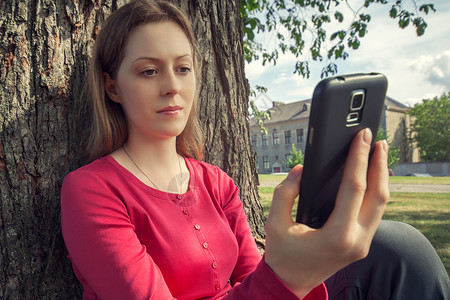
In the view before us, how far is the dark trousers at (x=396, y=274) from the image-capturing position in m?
1.37

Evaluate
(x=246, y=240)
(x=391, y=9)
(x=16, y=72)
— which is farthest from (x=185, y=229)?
(x=391, y=9)

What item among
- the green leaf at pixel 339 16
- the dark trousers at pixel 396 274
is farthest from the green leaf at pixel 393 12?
the dark trousers at pixel 396 274

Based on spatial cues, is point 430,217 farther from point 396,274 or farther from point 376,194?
point 376,194

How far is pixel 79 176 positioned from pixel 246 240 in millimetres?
743

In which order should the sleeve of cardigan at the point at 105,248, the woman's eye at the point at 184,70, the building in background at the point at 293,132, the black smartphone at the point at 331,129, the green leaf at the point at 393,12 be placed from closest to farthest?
the black smartphone at the point at 331,129
the sleeve of cardigan at the point at 105,248
the woman's eye at the point at 184,70
the green leaf at the point at 393,12
the building in background at the point at 293,132

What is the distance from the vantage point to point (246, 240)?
5.15ft

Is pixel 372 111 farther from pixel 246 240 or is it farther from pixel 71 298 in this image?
pixel 71 298

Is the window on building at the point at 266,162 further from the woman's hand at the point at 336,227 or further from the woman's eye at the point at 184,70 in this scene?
the woman's hand at the point at 336,227

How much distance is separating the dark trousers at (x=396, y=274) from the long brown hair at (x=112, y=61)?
1.05 m

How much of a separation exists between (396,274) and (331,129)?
843mm

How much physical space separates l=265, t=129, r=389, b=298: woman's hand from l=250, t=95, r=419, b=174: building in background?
3921 centimetres

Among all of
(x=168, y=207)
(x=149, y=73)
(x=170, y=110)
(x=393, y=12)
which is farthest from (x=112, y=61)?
(x=393, y=12)

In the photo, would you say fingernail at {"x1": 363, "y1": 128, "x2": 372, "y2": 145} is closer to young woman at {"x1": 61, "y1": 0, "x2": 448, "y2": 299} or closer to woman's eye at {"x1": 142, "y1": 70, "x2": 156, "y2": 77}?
young woman at {"x1": 61, "y1": 0, "x2": 448, "y2": 299}

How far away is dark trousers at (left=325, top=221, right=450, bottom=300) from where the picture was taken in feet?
4.48
